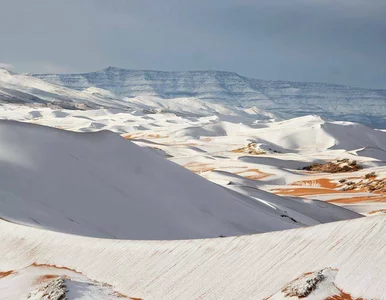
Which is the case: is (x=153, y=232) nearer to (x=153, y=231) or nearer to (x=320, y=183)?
(x=153, y=231)

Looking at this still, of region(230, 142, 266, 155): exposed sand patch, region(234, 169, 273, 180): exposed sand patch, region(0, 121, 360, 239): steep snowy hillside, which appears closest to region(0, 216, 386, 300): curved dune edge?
region(0, 121, 360, 239): steep snowy hillside

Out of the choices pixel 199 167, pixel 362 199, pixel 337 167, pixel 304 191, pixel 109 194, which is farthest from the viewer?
pixel 337 167

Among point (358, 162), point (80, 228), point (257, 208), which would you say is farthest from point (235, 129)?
point (80, 228)

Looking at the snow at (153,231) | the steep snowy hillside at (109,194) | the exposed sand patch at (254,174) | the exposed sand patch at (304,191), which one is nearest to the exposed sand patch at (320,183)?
the exposed sand patch at (304,191)

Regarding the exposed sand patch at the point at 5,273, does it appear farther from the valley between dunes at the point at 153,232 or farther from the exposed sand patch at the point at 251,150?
the exposed sand patch at the point at 251,150

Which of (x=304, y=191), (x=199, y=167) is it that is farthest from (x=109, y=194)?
(x=199, y=167)

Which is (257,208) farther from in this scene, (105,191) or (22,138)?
(22,138)

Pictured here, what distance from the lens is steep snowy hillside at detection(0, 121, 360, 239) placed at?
84.0 ft

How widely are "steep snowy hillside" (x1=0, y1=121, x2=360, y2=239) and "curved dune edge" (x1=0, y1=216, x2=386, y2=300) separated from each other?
277 inches

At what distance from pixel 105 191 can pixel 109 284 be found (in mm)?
15789

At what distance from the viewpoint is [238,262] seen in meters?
13.4

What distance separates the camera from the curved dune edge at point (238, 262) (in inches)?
453

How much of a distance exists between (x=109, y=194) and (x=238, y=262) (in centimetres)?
1737

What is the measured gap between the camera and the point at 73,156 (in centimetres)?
3319
